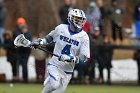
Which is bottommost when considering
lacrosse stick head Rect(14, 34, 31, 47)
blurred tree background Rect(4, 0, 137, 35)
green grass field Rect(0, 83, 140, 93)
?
green grass field Rect(0, 83, 140, 93)

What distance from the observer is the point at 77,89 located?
23250 mm

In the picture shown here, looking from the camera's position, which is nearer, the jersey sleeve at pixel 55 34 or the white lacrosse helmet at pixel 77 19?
the white lacrosse helmet at pixel 77 19

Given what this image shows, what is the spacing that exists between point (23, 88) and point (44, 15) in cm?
1112

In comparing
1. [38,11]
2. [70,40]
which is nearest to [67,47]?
[70,40]

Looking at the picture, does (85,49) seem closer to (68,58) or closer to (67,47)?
(67,47)

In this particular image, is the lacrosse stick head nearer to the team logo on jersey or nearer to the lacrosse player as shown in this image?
the lacrosse player

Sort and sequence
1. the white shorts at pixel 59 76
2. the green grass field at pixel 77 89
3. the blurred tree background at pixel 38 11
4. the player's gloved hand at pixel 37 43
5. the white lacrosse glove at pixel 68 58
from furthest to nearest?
the blurred tree background at pixel 38 11 < the green grass field at pixel 77 89 < the player's gloved hand at pixel 37 43 < the white shorts at pixel 59 76 < the white lacrosse glove at pixel 68 58

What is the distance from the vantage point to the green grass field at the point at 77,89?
2262 centimetres

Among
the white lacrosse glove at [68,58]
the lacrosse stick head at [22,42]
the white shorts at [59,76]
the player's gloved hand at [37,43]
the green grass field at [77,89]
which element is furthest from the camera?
the green grass field at [77,89]

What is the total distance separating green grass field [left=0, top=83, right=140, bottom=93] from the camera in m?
22.6

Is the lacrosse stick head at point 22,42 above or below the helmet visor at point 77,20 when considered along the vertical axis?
below

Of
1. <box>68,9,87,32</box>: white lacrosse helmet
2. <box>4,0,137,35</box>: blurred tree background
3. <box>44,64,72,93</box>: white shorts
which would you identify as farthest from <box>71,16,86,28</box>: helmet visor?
<box>4,0,137,35</box>: blurred tree background

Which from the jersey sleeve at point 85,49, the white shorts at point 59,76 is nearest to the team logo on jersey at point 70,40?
the jersey sleeve at point 85,49

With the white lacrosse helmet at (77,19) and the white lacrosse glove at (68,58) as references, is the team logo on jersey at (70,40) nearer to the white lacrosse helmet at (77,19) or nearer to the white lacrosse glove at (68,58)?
the white lacrosse helmet at (77,19)
